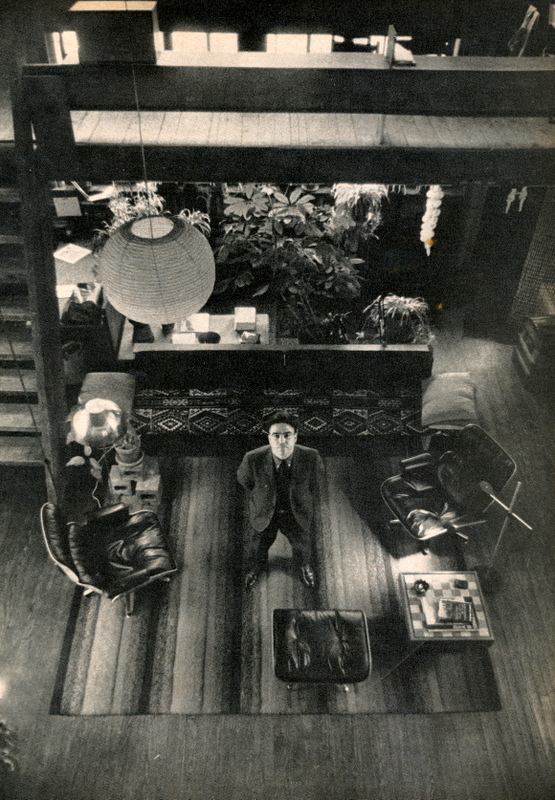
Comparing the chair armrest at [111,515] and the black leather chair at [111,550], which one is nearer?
the black leather chair at [111,550]

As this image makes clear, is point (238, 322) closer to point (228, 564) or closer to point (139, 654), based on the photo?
point (228, 564)

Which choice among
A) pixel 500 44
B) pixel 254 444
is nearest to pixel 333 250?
pixel 254 444

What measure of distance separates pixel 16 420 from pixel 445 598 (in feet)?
14.3

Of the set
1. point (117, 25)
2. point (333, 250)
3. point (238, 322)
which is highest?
point (117, 25)

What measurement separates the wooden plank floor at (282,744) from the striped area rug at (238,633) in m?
0.12

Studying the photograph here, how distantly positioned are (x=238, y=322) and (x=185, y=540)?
2.77 meters

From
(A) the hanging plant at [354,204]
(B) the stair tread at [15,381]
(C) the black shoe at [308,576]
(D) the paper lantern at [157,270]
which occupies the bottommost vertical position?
(C) the black shoe at [308,576]

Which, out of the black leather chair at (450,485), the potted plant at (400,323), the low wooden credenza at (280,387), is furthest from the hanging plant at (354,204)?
the black leather chair at (450,485)

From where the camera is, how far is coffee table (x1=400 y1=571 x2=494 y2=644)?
508 cm

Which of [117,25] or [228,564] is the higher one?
[117,25]

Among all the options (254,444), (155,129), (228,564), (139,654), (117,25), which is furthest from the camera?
(254,444)

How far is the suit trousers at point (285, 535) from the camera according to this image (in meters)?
5.52

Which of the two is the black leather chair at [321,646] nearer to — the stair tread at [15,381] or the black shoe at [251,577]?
the black shoe at [251,577]

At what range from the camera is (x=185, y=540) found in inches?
240
